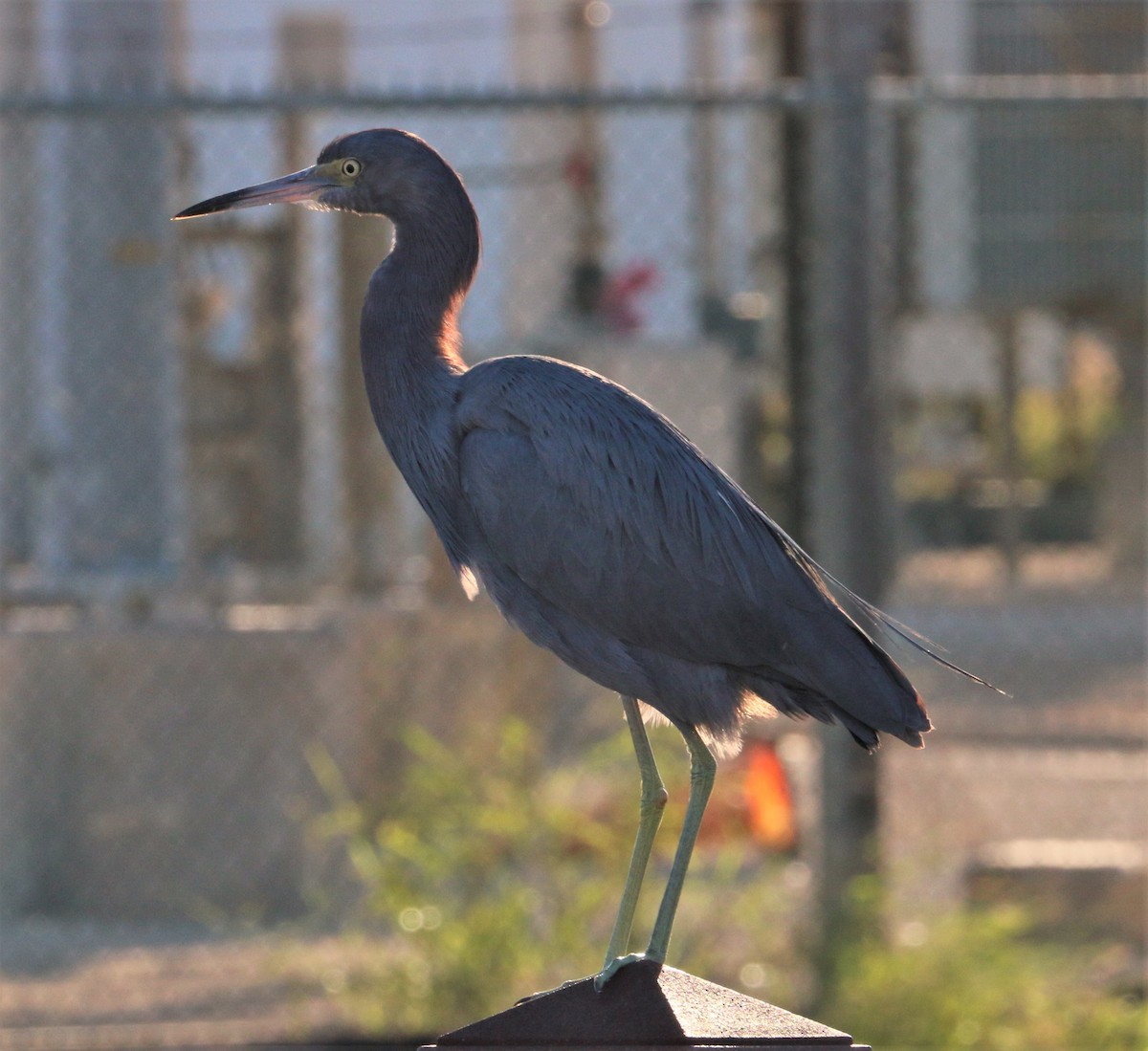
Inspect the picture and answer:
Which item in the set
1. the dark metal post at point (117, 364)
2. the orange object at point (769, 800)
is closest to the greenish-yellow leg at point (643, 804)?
the orange object at point (769, 800)

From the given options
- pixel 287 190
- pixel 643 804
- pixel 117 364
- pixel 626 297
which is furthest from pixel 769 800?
pixel 287 190

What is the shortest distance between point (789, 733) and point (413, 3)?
976 centimetres

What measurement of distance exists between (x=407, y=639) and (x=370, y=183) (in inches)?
135

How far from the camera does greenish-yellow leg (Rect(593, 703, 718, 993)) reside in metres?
2.37

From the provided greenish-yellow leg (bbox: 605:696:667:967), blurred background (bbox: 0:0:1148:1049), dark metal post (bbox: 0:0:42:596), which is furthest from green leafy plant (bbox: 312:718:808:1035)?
dark metal post (bbox: 0:0:42:596)

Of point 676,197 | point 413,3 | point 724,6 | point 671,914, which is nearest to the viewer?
point 671,914

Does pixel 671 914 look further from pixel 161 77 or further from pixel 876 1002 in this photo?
pixel 161 77

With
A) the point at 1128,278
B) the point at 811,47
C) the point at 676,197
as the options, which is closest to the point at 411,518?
the point at 676,197

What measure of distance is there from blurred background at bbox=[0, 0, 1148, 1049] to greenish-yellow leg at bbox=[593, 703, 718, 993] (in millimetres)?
1820

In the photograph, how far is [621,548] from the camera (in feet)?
8.09

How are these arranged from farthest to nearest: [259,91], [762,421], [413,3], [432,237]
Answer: [413,3] < [762,421] < [259,91] < [432,237]

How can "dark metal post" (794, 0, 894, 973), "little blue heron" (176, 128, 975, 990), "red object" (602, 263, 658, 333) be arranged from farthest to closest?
"red object" (602, 263, 658, 333) → "dark metal post" (794, 0, 894, 973) → "little blue heron" (176, 128, 975, 990)

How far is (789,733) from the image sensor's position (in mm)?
6590

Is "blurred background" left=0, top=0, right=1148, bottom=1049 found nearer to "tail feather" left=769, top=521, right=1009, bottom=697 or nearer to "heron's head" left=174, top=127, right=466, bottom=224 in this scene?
"tail feather" left=769, top=521, right=1009, bottom=697
